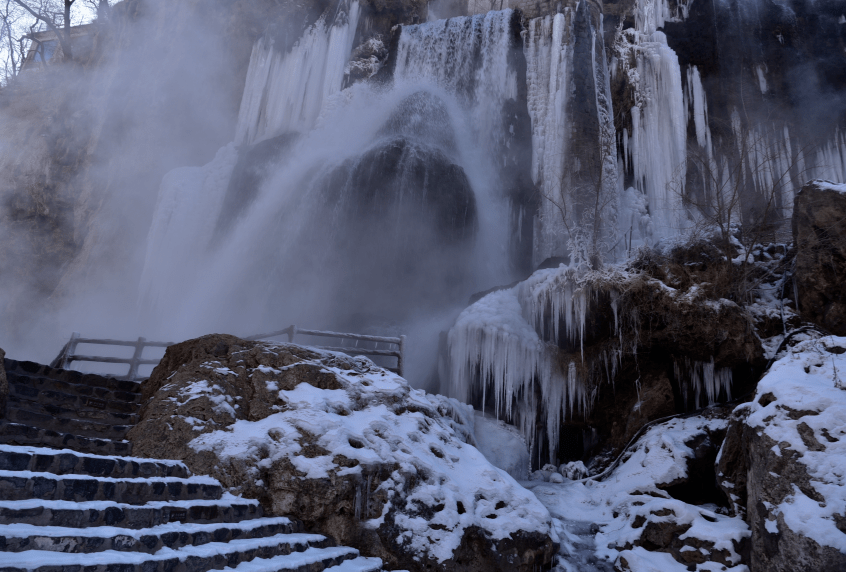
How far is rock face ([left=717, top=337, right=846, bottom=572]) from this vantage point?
15.7 feet

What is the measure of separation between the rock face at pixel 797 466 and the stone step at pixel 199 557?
4.02 metres

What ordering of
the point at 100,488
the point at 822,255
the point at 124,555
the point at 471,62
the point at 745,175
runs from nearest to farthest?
the point at 124,555, the point at 100,488, the point at 822,255, the point at 745,175, the point at 471,62

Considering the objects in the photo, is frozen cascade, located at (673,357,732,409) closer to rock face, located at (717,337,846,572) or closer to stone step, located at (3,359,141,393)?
rock face, located at (717,337,846,572)

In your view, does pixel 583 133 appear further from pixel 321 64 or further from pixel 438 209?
pixel 321 64

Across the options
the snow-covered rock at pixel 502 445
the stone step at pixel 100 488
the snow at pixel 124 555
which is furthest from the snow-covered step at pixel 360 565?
the snow-covered rock at pixel 502 445

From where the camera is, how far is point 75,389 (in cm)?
746

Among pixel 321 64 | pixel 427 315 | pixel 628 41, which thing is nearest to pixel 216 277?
pixel 427 315

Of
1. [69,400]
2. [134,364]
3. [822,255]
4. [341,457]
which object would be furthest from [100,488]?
[822,255]

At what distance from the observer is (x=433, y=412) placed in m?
7.70

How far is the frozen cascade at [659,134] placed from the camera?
16.8 m

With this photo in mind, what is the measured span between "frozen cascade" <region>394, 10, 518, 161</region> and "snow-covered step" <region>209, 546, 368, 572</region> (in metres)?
16.1

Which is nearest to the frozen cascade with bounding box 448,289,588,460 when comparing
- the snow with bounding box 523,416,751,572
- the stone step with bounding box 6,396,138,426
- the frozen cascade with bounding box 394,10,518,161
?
the snow with bounding box 523,416,751,572

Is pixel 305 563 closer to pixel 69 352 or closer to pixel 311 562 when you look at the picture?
pixel 311 562

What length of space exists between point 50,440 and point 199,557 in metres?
2.62
